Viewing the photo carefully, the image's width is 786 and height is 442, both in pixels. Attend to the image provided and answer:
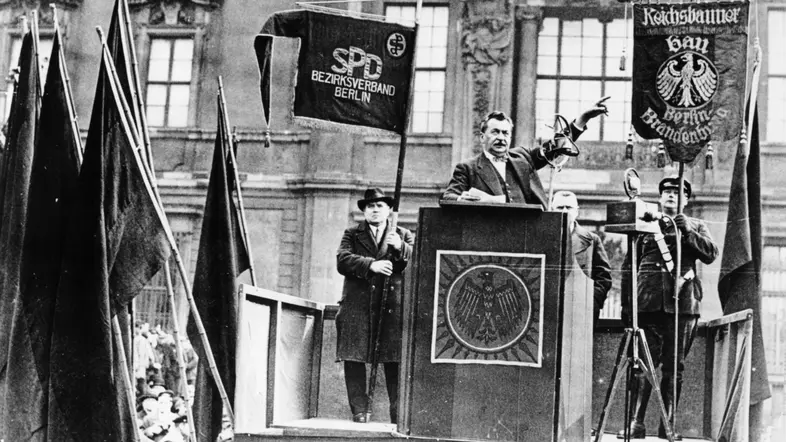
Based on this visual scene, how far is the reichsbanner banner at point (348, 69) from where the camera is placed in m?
7.55

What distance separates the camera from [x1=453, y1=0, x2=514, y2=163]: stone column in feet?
61.9

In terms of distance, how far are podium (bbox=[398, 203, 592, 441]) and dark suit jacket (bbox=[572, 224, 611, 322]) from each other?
172cm

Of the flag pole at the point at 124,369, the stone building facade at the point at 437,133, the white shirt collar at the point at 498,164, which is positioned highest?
the stone building facade at the point at 437,133

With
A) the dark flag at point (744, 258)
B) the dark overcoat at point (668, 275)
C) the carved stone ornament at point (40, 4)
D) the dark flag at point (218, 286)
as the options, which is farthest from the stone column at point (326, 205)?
the dark overcoat at point (668, 275)

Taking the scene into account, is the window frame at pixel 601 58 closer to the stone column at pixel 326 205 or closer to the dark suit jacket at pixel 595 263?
the stone column at pixel 326 205

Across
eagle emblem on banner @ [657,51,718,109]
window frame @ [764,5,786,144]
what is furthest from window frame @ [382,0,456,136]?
eagle emblem on banner @ [657,51,718,109]

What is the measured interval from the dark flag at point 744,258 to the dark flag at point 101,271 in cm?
364

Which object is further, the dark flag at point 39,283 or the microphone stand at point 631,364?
the dark flag at point 39,283

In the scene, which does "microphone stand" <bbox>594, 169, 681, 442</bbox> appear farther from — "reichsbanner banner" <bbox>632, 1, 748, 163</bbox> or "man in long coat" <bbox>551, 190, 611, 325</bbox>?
"reichsbanner banner" <bbox>632, 1, 748, 163</bbox>

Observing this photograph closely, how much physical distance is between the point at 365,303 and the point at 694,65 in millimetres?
2527

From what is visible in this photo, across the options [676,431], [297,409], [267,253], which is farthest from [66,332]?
[267,253]

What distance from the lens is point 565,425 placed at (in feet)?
18.4

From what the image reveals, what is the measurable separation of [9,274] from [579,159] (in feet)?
39.0

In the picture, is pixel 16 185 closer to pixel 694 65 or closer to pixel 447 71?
pixel 694 65
